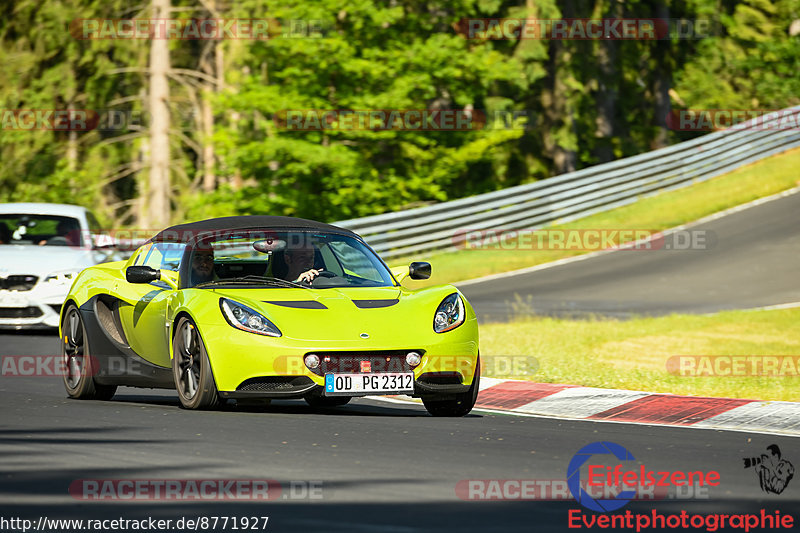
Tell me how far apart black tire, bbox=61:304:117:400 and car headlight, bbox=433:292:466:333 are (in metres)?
3.00

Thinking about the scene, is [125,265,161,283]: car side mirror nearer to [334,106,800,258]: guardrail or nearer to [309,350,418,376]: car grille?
[309,350,418,376]: car grille

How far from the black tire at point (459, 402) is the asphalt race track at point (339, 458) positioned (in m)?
0.10

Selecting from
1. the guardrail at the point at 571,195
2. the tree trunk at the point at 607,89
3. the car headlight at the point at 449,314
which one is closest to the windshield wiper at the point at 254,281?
the car headlight at the point at 449,314

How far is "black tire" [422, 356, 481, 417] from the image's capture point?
10.3 metres

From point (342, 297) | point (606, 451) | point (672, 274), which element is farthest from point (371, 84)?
point (606, 451)

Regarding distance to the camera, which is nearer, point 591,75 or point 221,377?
point 221,377

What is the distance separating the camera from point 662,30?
5312 centimetres

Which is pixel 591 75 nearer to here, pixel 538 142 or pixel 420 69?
pixel 538 142

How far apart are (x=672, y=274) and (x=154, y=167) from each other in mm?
18687

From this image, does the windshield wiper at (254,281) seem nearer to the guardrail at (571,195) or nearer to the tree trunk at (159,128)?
the guardrail at (571,195)

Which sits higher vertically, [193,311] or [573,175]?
[573,175]

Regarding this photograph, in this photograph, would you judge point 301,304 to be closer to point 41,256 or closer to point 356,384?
point 356,384

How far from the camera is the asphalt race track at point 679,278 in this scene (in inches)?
872

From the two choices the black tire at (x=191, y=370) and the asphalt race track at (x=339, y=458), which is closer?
the asphalt race track at (x=339, y=458)
